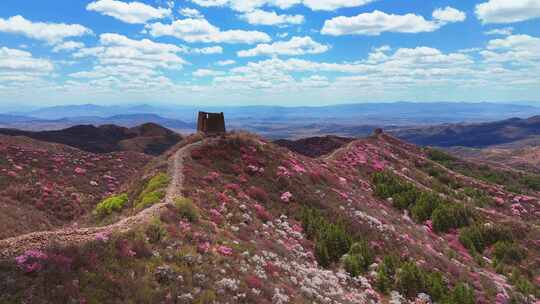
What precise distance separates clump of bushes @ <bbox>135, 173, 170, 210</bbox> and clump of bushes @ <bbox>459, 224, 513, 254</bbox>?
28.9 m

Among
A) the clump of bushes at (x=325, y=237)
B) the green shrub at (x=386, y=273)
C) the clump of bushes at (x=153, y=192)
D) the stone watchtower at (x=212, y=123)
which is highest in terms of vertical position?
the stone watchtower at (x=212, y=123)

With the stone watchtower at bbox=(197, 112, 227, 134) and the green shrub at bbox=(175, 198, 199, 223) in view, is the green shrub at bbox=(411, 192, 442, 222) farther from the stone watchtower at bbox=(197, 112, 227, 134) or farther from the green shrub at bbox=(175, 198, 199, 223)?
the green shrub at bbox=(175, 198, 199, 223)

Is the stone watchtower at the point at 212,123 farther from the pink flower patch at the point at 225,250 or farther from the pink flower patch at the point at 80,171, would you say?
the pink flower patch at the point at 225,250

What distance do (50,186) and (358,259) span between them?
108 feet

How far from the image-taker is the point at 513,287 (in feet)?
93.8

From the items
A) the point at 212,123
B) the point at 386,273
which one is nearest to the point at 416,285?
the point at 386,273

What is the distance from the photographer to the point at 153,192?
79.5ft

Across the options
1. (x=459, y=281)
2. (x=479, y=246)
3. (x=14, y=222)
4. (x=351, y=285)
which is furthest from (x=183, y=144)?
(x=479, y=246)

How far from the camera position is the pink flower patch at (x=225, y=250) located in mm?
17484

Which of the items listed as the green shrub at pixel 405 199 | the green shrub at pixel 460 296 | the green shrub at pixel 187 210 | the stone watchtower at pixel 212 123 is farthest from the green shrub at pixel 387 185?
the green shrub at pixel 187 210

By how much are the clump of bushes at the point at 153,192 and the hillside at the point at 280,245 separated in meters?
0.12

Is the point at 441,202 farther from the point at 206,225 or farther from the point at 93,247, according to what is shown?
the point at 93,247

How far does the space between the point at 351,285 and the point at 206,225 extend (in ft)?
29.9

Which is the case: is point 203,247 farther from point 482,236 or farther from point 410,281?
point 482,236
